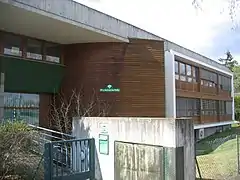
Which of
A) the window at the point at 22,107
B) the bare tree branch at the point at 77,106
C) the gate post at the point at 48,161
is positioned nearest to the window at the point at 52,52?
the bare tree branch at the point at 77,106

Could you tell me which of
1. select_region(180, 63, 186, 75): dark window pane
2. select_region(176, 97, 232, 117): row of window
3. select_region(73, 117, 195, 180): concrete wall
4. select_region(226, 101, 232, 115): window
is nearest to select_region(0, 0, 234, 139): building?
select_region(176, 97, 232, 117): row of window

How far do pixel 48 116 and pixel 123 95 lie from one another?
4.14 metres

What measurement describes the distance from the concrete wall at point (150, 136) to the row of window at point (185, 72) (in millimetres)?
15042

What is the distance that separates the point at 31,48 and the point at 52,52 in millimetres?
1612

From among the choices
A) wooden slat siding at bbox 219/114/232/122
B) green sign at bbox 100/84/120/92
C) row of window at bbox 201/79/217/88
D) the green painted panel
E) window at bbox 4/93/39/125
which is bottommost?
wooden slat siding at bbox 219/114/232/122

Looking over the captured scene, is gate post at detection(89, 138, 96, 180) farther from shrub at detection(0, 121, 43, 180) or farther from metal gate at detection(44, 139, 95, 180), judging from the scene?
shrub at detection(0, 121, 43, 180)

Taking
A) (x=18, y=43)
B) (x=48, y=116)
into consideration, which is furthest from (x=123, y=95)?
(x=18, y=43)

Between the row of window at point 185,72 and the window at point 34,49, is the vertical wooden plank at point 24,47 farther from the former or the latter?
the row of window at point 185,72

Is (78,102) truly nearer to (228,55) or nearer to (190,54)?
(190,54)

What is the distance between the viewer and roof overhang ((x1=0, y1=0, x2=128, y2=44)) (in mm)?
14242

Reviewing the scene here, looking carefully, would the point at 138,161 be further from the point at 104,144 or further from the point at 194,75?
the point at 194,75

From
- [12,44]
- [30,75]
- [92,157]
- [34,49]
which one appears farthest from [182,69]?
[92,157]

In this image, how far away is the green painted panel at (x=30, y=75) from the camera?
56.8 feet

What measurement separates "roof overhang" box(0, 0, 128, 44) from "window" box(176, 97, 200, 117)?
696 centimetres
